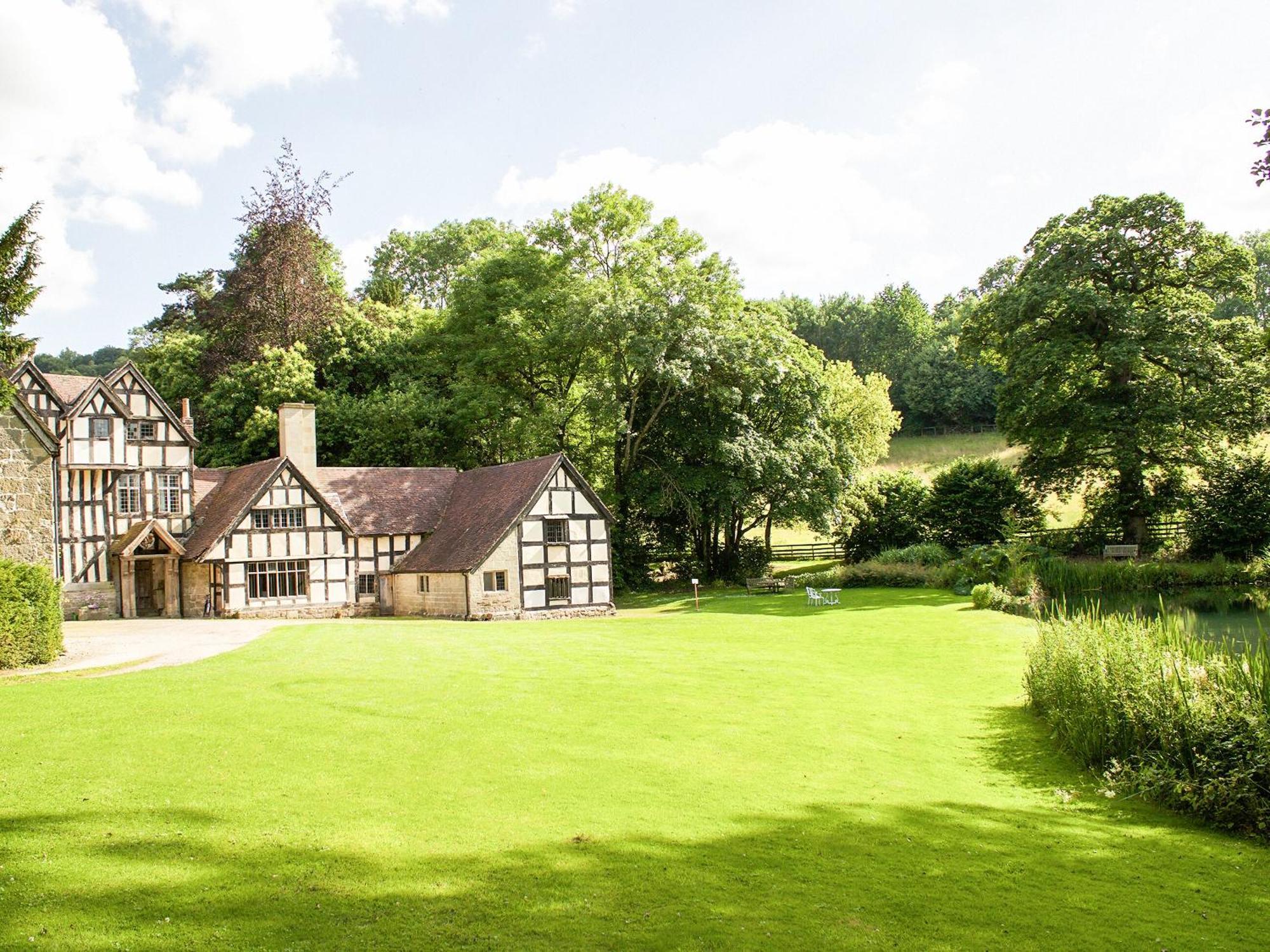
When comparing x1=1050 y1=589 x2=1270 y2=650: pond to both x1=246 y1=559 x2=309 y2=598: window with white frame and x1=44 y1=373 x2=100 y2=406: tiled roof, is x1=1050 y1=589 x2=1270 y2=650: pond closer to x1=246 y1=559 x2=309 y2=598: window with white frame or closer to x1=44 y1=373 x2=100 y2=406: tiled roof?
x1=246 y1=559 x2=309 y2=598: window with white frame

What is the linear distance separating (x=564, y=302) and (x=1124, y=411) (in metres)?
21.4

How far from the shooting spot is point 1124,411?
34094 millimetres

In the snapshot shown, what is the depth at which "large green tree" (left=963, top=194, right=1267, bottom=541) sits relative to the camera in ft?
111

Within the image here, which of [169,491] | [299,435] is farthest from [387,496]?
[169,491]

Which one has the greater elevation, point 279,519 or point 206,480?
point 206,480

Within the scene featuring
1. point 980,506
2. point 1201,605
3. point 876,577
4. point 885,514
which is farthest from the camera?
point 885,514

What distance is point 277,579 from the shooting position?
30047 millimetres

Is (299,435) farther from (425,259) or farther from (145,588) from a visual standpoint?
(425,259)

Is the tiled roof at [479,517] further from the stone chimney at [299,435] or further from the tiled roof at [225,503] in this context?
the tiled roof at [225,503]

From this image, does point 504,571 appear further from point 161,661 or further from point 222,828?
point 222,828

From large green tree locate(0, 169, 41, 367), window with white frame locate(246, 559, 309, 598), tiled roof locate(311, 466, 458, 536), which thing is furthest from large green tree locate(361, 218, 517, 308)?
large green tree locate(0, 169, 41, 367)

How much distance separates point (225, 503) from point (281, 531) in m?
2.37

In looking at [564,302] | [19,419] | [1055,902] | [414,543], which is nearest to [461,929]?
[1055,902]

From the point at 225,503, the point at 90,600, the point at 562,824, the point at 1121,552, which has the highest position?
the point at 225,503
